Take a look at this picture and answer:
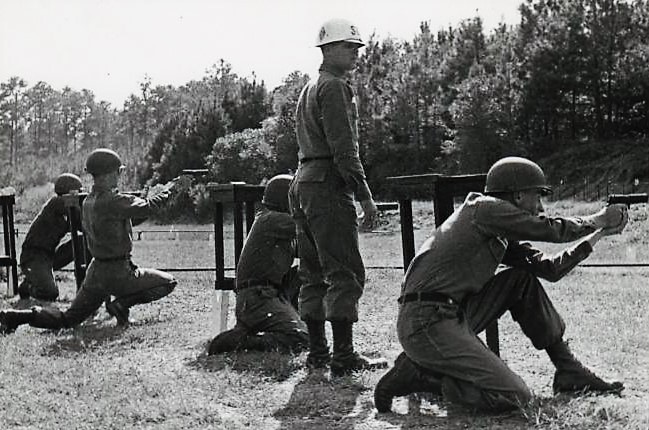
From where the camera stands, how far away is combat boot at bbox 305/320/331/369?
7.04 metres

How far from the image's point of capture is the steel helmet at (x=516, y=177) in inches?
213

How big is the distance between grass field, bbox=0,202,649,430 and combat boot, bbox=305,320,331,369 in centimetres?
12

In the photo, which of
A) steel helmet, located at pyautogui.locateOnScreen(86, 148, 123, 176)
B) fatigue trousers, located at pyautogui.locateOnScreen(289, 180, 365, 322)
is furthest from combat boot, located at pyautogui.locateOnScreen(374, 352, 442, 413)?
steel helmet, located at pyautogui.locateOnScreen(86, 148, 123, 176)

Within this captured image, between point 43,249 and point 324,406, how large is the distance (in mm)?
7599

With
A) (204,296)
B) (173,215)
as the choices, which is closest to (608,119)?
(173,215)

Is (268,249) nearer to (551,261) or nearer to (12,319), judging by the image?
(12,319)

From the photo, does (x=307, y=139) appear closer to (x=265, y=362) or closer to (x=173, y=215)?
(x=265, y=362)

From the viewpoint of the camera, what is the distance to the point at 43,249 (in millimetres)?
12422

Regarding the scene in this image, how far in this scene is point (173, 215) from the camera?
42875 millimetres

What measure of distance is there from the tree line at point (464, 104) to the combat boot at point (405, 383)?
3008 cm

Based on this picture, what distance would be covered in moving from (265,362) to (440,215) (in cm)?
186

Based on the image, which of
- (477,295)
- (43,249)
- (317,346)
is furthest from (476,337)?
(43,249)

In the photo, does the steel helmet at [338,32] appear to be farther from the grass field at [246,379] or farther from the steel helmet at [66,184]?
the steel helmet at [66,184]

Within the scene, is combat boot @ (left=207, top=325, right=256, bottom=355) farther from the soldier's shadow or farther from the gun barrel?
the gun barrel
